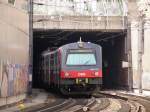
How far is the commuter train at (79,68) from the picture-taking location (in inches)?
1259

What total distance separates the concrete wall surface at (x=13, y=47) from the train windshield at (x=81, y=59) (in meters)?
3.09

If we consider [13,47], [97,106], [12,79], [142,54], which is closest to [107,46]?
[142,54]

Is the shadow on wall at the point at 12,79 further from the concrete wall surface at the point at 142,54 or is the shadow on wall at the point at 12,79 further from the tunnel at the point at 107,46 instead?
the tunnel at the point at 107,46

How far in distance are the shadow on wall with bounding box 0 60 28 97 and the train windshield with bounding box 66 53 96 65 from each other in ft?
11.2

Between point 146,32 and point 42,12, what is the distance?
362 inches

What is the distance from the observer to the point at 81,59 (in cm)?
3269

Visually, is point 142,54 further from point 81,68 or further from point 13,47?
point 13,47

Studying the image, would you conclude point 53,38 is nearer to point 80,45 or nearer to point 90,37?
point 90,37

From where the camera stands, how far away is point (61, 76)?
31.9 meters

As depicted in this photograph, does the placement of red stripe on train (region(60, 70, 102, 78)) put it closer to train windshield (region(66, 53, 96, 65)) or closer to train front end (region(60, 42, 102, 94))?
train front end (region(60, 42, 102, 94))

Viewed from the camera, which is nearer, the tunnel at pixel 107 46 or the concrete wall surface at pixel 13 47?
the concrete wall surface at pixel 13 47

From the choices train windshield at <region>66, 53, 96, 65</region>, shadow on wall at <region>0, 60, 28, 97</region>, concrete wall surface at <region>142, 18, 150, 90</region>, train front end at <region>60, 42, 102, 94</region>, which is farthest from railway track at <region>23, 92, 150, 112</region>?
concrete wall surface at <region>142, 18, 150, 90</region>

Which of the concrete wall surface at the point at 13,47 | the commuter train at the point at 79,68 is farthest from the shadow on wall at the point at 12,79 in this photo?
the commuter train at the point at 79,68

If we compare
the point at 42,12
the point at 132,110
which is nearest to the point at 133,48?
the point at 42,12
